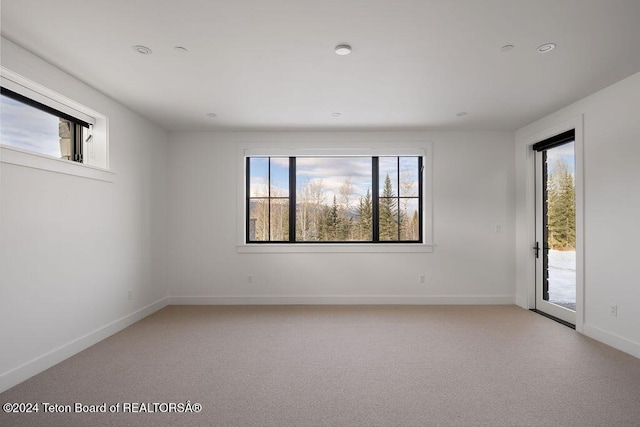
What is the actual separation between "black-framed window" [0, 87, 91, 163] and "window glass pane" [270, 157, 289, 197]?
2438 millimetres

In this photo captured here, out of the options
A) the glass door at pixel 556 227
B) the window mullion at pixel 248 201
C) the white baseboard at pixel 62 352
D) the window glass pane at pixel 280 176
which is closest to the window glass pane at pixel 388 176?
the window glass pane at pixel 280 176

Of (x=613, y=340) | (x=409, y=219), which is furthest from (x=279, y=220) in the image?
(x=613, y=340)

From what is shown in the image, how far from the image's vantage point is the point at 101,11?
7.36 feet

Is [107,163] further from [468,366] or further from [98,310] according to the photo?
[468,366]

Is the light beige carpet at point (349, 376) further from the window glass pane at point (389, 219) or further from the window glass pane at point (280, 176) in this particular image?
the window glass pane at point (280, 176)

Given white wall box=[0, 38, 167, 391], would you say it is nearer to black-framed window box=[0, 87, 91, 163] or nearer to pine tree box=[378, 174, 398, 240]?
black-framed window box=[0, 87, 91, 163]

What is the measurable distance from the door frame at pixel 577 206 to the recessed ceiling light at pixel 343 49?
291cm

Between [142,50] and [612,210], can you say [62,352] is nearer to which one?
[142,50]

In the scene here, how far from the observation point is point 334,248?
5.20 metres

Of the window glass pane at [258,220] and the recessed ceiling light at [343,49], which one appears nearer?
the recessed ceiling light at [343,49]

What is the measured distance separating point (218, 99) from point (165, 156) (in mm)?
1823

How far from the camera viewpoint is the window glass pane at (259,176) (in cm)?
539

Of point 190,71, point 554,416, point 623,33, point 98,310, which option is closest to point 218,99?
point 190,71

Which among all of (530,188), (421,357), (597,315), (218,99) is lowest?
(421,357)
